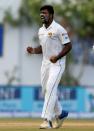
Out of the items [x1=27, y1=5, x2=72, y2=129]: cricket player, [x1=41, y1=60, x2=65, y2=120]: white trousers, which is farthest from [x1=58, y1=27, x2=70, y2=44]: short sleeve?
[x1=41, y1=60, x2=65, y2=120]: white trousers

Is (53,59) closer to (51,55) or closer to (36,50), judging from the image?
(51,55)

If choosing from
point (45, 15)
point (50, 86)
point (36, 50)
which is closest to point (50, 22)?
point (45, 15)

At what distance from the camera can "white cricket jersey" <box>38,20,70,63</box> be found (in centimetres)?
1211

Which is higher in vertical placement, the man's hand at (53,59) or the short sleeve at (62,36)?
the short sleeve at (62,36)

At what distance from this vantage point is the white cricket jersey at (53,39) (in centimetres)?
1211

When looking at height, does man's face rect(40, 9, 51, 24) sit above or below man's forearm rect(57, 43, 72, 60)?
above

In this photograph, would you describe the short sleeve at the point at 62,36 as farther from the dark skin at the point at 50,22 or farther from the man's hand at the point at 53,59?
Answer: the man's hand at the point at 53,59

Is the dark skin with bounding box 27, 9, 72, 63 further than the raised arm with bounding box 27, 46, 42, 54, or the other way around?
the raised arm with bounding box 27, 46, 42, 54

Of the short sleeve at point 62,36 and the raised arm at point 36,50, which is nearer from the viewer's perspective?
the short sleeve at point 62,36

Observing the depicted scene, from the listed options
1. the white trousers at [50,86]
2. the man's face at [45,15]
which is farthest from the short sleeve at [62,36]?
the white trousers at [50,86]

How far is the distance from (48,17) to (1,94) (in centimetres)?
1200

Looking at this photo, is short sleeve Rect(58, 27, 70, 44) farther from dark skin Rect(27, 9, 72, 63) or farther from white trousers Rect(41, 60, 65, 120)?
white trousers Rect(41, 60, 65, 120)

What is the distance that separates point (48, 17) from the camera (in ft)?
39.7

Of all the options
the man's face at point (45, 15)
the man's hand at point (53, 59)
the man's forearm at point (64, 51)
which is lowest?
the man's hand at point (53, 59)
